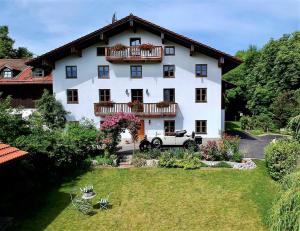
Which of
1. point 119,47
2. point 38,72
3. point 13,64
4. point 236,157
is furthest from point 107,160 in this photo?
point 13,64

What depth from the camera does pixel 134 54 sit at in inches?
1043

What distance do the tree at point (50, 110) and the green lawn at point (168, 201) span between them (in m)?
10.1

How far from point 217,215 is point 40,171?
8.54m

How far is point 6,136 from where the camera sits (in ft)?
50.0

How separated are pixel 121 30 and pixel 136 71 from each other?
3578 millimetres

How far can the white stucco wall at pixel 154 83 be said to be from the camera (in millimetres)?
26750

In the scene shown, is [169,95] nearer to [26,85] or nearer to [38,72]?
[38,72]

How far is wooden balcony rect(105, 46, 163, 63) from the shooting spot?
26270 millimetres

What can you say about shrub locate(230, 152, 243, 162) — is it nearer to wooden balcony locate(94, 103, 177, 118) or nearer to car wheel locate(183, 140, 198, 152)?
car wheel locate(183, 140, 198, 152)

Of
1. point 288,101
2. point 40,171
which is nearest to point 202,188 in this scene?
point 40,171

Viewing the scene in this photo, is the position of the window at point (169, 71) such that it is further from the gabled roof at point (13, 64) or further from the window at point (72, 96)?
the gabled roof at point (13, 64)

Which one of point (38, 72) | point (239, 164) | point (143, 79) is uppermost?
point (38, 72)

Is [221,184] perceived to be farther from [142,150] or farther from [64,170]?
[64,170]

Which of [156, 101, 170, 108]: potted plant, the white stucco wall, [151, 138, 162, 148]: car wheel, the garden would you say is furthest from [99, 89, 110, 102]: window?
[151, 138, 162, 148]: car wheel
